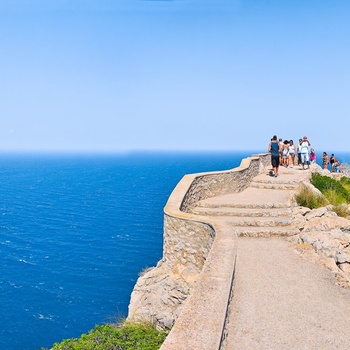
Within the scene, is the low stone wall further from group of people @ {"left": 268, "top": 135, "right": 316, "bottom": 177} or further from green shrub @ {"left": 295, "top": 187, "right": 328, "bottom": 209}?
group of people @ {"left": 268, "top": 135, "right": 316, "bottom": 177}

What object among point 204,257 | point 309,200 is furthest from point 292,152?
point 204,257

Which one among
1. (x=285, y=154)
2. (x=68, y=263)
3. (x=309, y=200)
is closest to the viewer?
(x=309, y=200)

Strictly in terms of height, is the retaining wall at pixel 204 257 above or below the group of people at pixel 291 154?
below

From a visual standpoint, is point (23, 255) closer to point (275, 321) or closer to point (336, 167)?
point (336, 167)

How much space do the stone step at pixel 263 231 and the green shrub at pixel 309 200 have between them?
4.38 m

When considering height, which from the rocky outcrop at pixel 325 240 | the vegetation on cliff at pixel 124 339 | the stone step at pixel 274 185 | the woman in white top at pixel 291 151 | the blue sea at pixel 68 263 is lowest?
the blue sea at pixel 68 263

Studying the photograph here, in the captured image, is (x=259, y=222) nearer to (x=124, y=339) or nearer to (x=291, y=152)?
(x=124, y=339)

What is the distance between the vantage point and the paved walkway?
5.89m

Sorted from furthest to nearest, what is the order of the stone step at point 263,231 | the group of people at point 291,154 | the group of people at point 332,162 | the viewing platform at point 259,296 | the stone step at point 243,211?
the group of people at point 332,162
the group of people at point 291,154
the stone step at point 243,211
the stone step at point 263,231
the viewing platform at point 259,296

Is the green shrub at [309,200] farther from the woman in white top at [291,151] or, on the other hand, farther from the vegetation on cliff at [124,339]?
the woman in white top at [291,151]

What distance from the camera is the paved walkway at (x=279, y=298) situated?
19.3ft

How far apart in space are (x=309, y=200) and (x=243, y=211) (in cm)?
450

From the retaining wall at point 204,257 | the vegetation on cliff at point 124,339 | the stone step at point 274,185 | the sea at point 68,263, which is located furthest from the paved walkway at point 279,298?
the sea at point 68,263

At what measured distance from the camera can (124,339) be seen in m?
11.8
